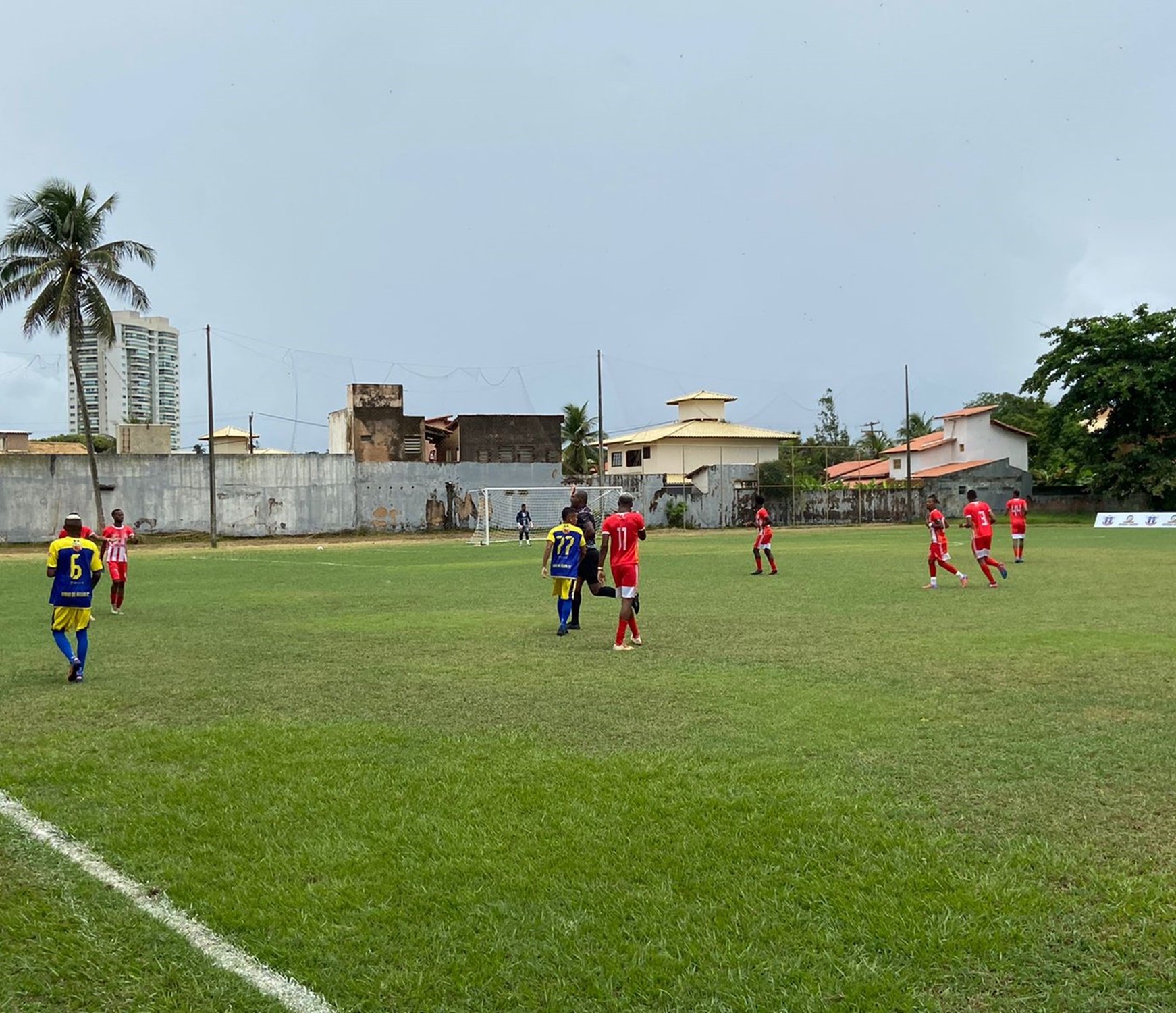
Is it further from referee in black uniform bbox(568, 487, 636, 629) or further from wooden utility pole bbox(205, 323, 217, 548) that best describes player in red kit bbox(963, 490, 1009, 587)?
wooden utility pole bbox(205, 323, 217, 548)

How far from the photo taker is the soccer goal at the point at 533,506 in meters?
48.4

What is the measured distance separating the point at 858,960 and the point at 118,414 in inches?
3492

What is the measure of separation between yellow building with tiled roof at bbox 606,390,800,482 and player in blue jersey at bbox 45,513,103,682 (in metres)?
57.7

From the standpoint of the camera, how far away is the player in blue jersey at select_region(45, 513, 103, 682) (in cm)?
1068

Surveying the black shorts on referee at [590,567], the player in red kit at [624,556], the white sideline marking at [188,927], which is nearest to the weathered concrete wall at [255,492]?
the black shorts on referee at [590,567]

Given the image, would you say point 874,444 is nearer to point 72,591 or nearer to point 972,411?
point 972,411

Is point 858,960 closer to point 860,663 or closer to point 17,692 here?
point 860,663

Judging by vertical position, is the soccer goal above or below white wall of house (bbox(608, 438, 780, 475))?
below

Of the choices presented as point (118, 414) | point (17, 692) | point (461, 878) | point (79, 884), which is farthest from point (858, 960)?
point (118, 414)

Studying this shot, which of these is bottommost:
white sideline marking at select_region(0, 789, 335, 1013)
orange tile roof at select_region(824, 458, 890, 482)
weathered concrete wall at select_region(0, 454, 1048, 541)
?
white sideline marking at select_region(0, 789, 335, 1013)

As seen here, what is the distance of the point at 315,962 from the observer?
165 inches

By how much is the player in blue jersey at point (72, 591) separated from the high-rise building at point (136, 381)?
68385mm

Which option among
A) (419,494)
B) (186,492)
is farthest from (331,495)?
(186,492)

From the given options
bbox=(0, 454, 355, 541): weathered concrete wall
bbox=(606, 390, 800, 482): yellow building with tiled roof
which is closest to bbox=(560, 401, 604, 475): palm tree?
bbox=(606, 390, 800, 482): yellow building with tiled roof
